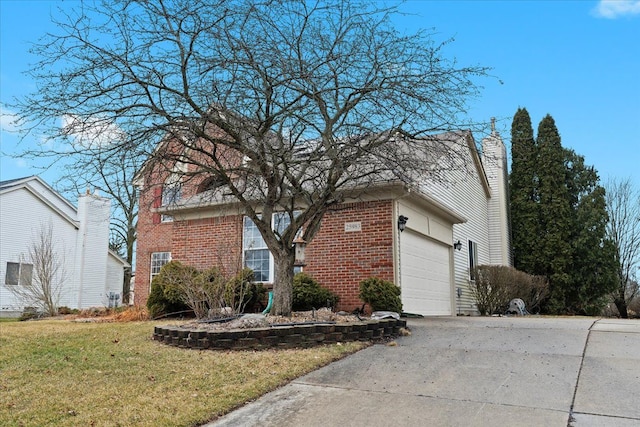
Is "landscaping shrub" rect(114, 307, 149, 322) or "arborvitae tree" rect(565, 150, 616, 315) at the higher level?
"arborvitae tree" rect(565, 150, 616, 315)

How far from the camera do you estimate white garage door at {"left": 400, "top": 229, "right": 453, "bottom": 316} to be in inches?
482

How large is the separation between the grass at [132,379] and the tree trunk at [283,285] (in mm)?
1845

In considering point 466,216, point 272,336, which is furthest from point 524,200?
point 272,336

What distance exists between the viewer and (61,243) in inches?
939

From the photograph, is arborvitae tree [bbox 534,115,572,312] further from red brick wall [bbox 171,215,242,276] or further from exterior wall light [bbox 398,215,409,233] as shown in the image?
red brick wall [bbox 171,215,242,276]

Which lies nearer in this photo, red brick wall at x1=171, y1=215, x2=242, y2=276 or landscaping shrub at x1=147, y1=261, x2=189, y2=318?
landscaping shrub at x1=147, y1=261, x2=189, y2=318

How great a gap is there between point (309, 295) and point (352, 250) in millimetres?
1522

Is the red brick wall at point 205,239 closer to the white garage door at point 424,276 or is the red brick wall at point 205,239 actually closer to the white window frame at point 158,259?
the white garage door at point 424,276

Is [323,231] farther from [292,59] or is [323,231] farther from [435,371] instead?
[435,371]

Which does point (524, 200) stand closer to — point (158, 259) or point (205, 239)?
point (205, 239)

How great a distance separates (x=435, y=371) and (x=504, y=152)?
2153cm

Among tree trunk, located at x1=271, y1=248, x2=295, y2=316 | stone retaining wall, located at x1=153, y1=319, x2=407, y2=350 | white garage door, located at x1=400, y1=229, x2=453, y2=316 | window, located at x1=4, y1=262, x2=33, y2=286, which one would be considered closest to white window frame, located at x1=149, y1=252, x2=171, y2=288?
window, located at x1=4, y1=262, x2=33, y2=286

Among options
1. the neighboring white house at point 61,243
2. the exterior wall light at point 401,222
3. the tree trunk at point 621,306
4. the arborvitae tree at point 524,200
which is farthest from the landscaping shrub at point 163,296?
the tree trunk at point 621,306

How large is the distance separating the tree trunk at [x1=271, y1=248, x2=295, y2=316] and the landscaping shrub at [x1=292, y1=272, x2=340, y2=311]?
98.8 inches
